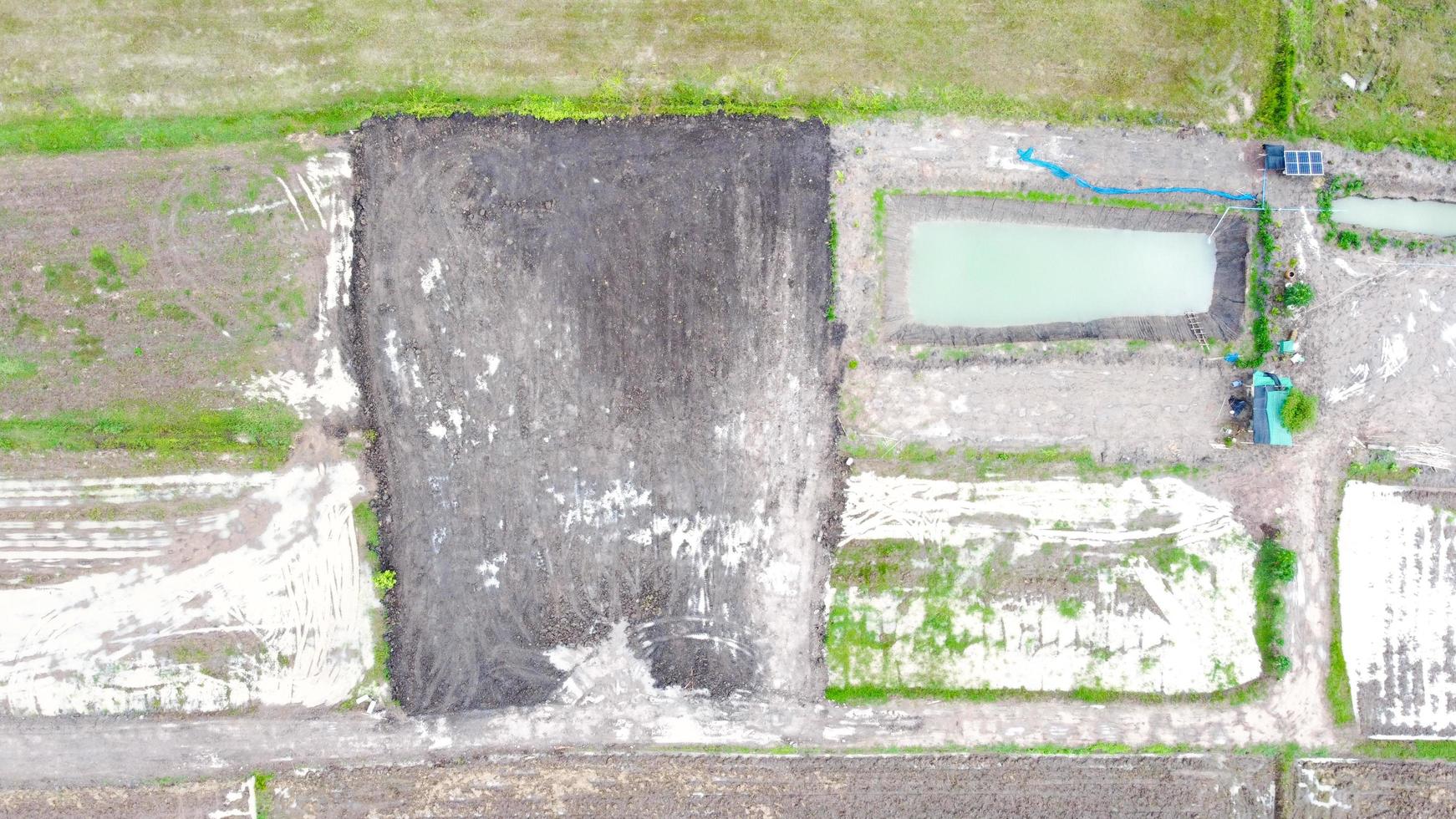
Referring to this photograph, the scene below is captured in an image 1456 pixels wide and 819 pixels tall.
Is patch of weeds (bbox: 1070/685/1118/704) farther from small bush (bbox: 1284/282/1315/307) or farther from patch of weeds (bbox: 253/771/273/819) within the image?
patch of weeds (bbox: 253/771/273/819)

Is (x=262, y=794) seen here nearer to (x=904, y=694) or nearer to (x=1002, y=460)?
(x=904, y=694)

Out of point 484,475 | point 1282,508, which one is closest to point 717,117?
point 484,475

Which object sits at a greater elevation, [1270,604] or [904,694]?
[1270,604]

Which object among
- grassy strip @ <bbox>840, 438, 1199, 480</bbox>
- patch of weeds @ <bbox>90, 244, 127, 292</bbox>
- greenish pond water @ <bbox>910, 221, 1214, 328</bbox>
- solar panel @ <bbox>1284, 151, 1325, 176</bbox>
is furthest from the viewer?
greenish pond water @ <bbox>910, 221, 1214, 328</bbox>

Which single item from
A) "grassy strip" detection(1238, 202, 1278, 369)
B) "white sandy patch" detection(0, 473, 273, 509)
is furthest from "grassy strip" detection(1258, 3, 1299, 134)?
"white sandy patch" detection(0, 473, 273, 509)

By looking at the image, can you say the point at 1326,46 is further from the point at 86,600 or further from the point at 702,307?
the point at 86,600

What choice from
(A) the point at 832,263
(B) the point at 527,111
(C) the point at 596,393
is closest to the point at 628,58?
(B) the point at 527,111
